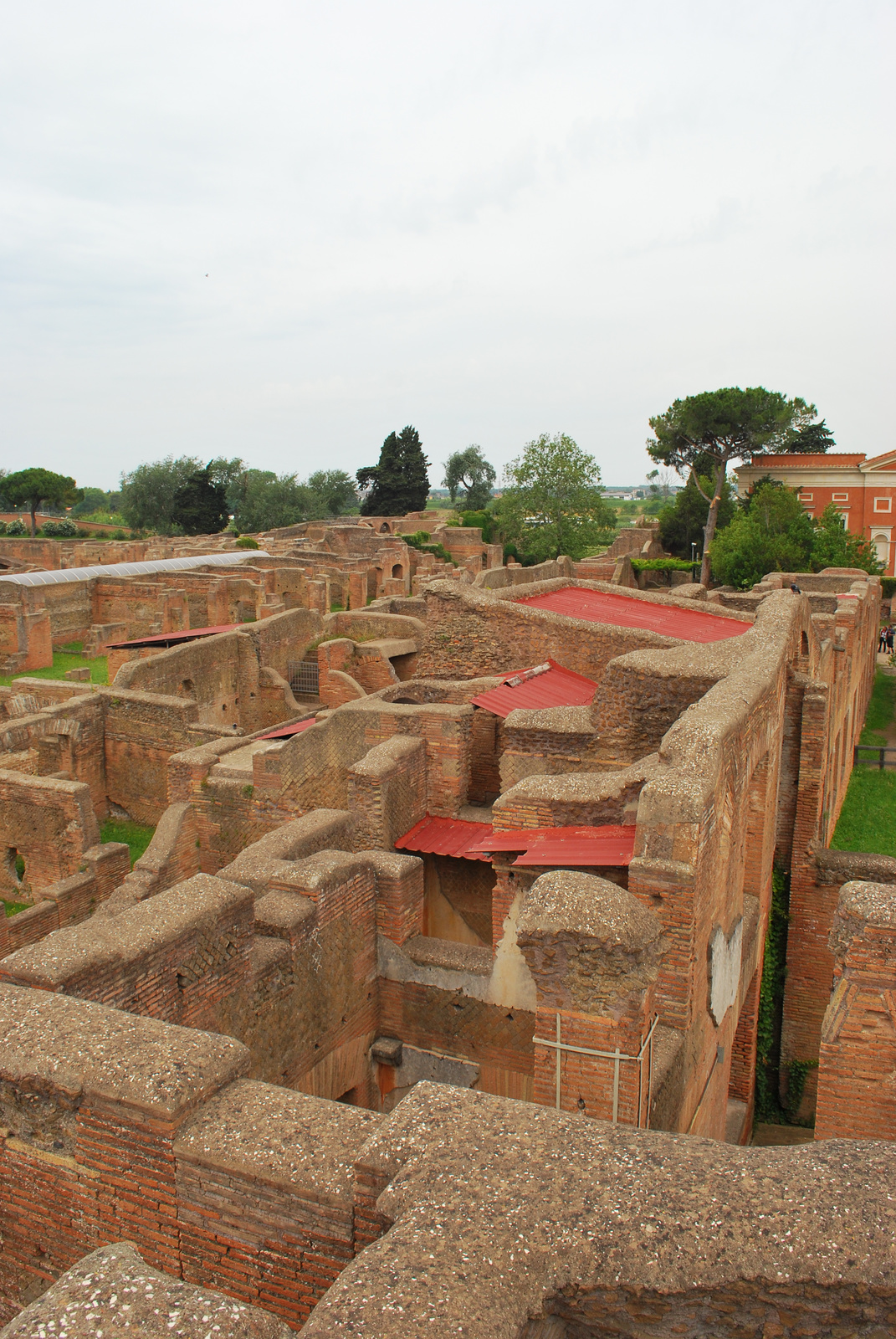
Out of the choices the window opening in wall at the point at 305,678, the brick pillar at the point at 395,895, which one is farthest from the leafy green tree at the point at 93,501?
the brick pillar at the point at 395,895

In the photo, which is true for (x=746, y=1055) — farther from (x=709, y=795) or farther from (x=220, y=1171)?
(x=220, y=1171)

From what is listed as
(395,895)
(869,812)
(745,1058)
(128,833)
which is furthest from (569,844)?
(128,833)

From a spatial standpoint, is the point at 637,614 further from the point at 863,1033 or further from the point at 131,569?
the point at 131,569

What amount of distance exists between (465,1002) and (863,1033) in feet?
8.93

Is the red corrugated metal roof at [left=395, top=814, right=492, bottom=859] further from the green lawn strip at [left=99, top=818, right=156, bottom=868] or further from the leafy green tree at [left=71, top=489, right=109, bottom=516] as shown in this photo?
the leafy green tree at [left=71, top=489, right=109, bottom=516]

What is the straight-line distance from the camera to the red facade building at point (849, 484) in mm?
47438

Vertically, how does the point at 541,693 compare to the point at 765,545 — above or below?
below

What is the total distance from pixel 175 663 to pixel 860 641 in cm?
1279

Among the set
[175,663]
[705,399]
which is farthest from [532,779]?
[705,399]

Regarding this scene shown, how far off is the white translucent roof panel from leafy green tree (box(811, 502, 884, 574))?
65.2 ft

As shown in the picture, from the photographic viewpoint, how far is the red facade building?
47.4m

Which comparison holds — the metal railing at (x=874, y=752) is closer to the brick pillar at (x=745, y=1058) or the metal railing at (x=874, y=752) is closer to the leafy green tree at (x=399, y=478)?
the brick pillar at (x=745, y=1058)

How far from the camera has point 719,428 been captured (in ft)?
145

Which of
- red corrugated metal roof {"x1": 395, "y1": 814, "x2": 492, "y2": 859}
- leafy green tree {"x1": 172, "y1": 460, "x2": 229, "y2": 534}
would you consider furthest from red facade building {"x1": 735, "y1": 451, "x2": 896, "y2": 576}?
red corrugated metal roof {"x1": 395, "y1": 814, "x2": 492, "y2": 859}
